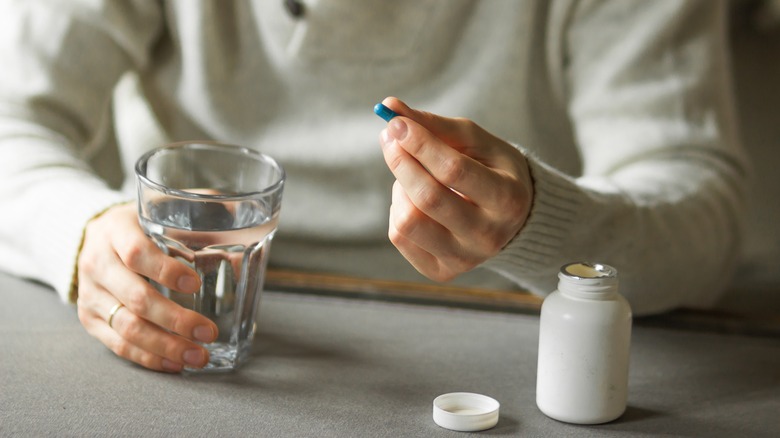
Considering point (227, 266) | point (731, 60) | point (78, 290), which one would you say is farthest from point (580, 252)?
point (731, 60)

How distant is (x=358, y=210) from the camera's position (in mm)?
1090

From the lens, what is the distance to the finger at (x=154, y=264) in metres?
0.68

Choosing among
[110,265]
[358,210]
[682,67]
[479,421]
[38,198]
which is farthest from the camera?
[358,210]

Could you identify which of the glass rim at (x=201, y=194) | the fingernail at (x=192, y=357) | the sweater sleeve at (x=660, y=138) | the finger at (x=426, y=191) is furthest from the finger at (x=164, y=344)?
the sweater sleeve at (x=660, y=138)

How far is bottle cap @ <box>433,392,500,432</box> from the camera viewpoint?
614mm

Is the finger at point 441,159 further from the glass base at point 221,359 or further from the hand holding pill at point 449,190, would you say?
the glass base at point 221,359

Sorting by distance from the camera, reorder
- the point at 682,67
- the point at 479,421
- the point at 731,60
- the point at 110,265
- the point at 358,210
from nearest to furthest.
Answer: the point at 479,421 < the point at 110,265 < the point at 682,67 < the point at 358,210 < the point at 731,60

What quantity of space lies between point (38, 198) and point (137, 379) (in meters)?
0.28

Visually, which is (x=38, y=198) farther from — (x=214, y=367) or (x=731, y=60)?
Answer: (x=731, y=60)

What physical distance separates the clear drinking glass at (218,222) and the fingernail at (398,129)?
5.0 inches

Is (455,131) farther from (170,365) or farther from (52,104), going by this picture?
(52,104)

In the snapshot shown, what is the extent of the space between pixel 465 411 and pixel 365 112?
51cm

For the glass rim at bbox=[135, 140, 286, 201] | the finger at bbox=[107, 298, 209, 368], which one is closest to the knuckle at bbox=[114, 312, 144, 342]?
the finger at bbox=[107, 298, 209, 368]

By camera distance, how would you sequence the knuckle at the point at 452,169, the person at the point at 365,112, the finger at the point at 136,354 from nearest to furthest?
the knuckle at the point at 452,169 → the finger at the point at 136,354 → the person at the point at 365,112
